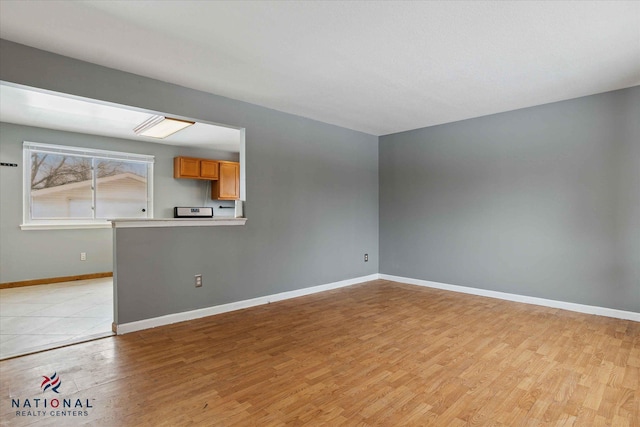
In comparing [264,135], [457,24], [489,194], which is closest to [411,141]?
[489,194]

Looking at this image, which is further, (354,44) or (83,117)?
(83,117)

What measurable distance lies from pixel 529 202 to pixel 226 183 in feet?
17.6

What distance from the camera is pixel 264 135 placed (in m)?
4.06

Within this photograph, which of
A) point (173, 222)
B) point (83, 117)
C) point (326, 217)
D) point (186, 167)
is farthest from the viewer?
point (186, 167)

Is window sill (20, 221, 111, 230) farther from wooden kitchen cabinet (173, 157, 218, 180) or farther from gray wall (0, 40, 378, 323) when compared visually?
gray wall (0, 40, 378, 323)

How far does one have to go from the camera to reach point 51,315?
3543 mm

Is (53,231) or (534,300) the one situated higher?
(53,231)

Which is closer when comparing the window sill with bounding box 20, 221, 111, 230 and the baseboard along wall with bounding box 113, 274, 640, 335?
the baseboard along wall with bounding box 113, 274, 640, 335

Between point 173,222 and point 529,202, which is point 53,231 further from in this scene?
point 529,202

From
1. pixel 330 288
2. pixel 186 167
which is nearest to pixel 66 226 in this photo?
pixel 186 167

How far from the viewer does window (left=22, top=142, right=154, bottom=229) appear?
16.8 ft

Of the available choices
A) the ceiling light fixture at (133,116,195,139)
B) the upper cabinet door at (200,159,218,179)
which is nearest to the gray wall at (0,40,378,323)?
the ceiling light fixture at (133,116,195,139)

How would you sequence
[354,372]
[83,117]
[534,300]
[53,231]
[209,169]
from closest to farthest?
[354,372] < [534,300] < [83,117] < [53,231] < [209,169]

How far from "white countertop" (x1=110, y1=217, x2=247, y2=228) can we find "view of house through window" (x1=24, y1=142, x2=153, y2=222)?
3169mm
